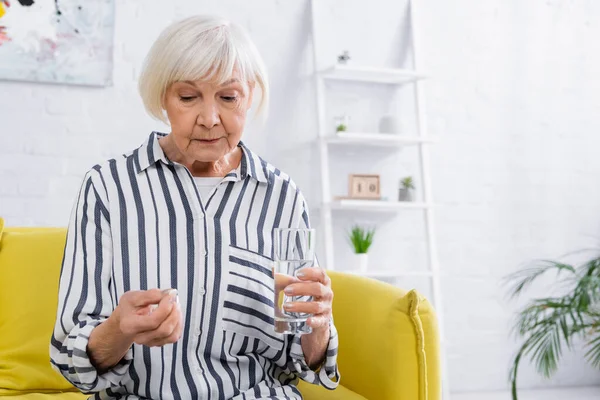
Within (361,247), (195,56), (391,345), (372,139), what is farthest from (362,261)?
(195,56)

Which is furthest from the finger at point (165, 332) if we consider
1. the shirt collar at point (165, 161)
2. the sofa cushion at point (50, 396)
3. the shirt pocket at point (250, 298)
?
the sofa cushion at point (50, 396)

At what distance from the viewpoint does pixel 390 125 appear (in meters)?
3.49

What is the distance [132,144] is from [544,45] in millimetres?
2139

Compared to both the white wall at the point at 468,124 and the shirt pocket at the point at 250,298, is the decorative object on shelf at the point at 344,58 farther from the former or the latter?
the shirt pocket at the point at 250,298

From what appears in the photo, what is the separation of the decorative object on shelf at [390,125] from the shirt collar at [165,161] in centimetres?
194

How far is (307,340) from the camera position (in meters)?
1.43

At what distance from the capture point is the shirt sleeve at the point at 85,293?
1.26m

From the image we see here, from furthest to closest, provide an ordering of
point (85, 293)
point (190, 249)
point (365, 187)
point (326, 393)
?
point (365, 187) → point (326, 393) → point (190, 249) → point (85, 293)

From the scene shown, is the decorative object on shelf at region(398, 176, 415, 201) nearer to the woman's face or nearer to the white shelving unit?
the white shelving unit

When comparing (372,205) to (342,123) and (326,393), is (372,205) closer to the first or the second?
(342,123)

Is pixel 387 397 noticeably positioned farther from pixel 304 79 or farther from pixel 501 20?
pixel 501 20

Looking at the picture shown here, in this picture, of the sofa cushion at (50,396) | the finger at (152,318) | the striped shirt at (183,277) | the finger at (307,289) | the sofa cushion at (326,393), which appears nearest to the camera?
the finger at (152,318)

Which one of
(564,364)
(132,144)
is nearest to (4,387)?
(132,144)

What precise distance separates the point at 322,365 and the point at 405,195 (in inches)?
84.4
